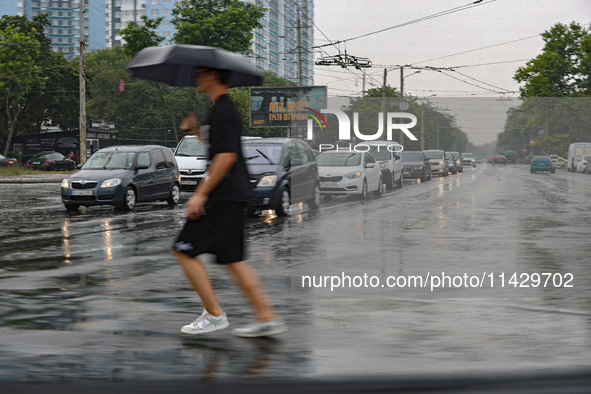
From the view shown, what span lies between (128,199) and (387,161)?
11.5 meters

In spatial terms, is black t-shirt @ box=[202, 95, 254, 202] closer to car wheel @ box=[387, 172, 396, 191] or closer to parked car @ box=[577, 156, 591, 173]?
parked car @ box=[577, 156, 591, 173]

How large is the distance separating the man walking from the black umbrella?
0.13 m

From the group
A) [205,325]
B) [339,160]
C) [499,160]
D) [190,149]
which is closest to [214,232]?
[205,325]

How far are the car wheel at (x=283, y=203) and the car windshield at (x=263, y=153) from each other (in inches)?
31.9

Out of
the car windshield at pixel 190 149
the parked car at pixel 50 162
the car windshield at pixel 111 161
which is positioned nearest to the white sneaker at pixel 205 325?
the car windshield at pixel 111 161

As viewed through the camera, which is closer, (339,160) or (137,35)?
(339,160)

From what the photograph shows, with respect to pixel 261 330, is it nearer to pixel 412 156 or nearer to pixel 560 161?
pixel 560 161

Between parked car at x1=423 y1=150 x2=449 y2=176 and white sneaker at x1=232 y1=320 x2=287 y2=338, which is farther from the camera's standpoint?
parked car at x1=423 y1=150 x2=449 y2=176

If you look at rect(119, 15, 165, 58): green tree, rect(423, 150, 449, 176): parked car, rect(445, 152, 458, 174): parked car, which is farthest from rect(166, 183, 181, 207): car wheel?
rect(445, 152, 458, 174): parked car

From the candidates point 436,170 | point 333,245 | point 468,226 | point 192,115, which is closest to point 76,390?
point 192,115

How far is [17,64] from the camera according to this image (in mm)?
51562

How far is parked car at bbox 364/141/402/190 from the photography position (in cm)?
Result: 2631

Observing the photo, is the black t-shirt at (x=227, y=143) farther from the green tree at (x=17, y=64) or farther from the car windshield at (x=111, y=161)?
the green tree at (x=17, y=64)

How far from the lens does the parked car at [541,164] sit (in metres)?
34.8
